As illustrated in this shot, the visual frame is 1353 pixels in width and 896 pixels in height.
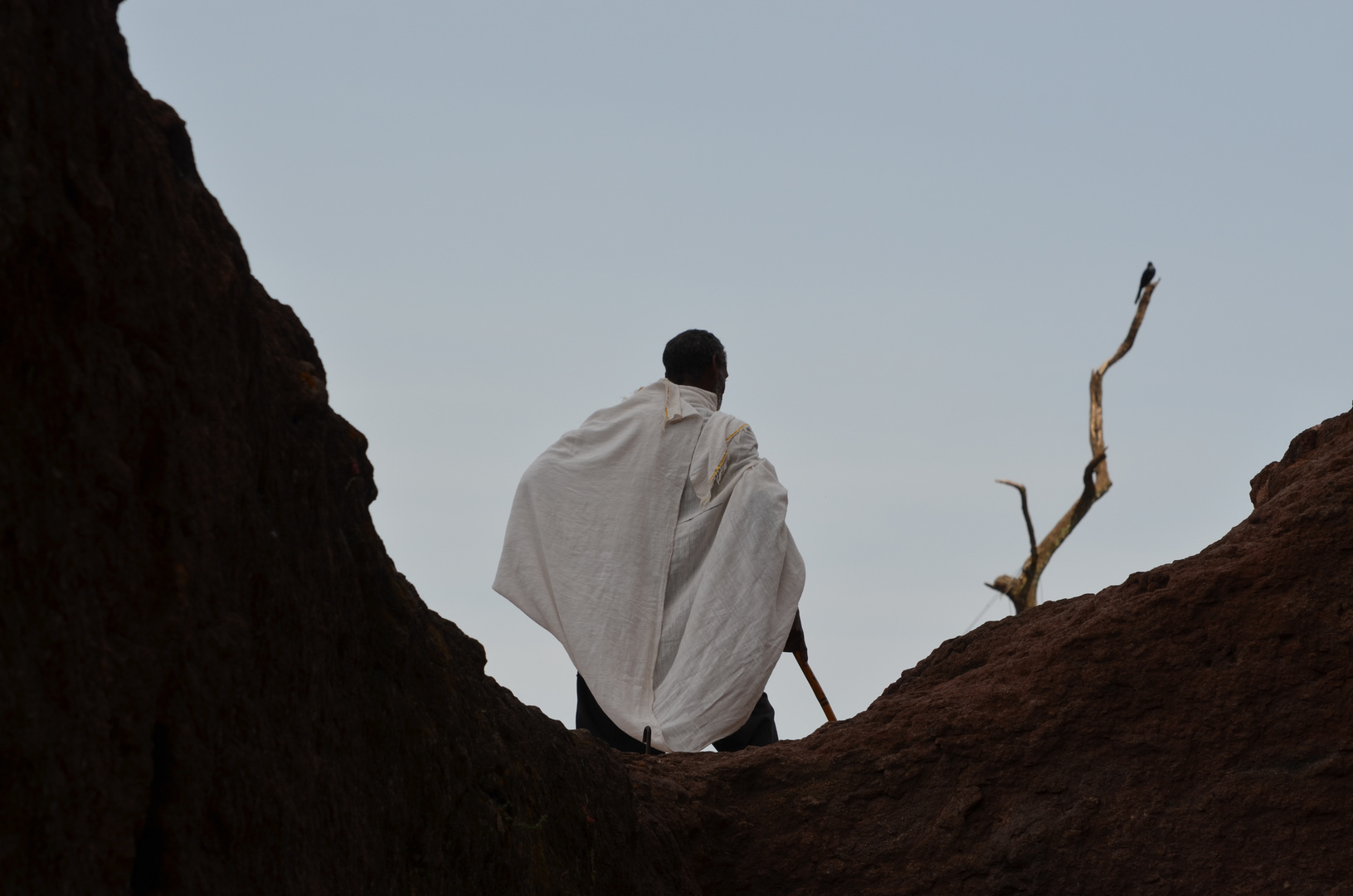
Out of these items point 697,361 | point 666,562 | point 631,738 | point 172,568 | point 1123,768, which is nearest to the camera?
point 172,568

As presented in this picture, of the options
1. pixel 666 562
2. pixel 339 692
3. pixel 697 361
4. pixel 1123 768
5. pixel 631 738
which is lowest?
pixel 1123 768

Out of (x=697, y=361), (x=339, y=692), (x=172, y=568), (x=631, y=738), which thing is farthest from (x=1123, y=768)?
(x=697, y=361)

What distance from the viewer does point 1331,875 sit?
8.79 feet

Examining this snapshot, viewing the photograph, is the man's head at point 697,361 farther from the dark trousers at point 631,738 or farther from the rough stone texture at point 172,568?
the rough stone texture at point 172,568

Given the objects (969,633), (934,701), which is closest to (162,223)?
(934,701)

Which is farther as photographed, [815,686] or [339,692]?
[815,686]

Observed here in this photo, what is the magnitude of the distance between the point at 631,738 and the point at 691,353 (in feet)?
5.89

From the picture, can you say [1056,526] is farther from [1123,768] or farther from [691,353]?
[1123,768]

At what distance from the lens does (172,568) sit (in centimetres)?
151

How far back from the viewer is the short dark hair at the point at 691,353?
5902 millimetres

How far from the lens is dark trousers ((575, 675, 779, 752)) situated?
16.2ft

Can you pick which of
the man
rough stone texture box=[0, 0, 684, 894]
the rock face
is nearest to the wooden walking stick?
the man

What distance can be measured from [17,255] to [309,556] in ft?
2.06

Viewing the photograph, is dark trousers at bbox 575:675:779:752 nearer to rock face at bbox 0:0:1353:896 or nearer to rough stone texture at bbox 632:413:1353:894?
Result: rock face at bbox 0:0:1353:896
